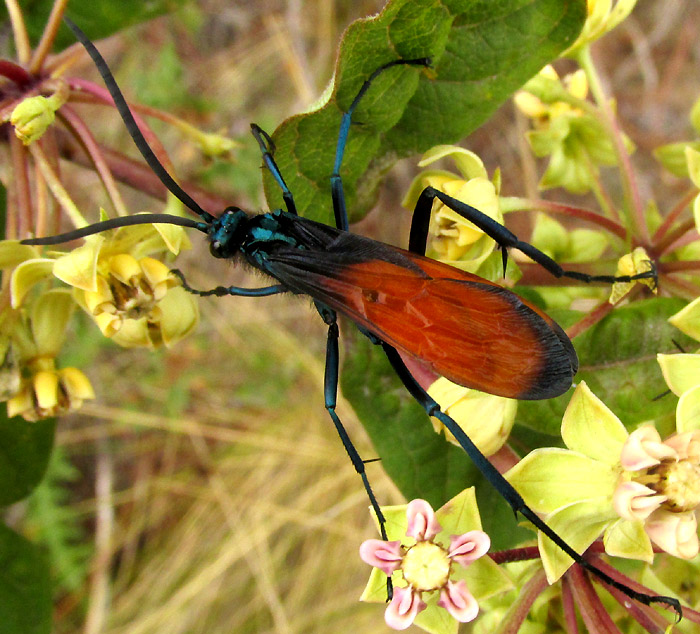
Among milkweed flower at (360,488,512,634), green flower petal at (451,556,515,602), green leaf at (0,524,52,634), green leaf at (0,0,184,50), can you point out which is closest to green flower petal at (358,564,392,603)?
milkweed flower at (360,488,512,634)

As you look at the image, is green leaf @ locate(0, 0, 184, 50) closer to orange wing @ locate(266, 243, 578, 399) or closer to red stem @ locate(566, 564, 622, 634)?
orange wing @ locate(266, 243, 578, 399)

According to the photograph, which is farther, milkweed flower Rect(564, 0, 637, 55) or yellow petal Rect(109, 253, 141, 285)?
milkweed flower Rect(564, 0, 637, 55)

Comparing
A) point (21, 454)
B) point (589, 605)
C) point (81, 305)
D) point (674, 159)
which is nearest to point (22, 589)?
point (21, 454)

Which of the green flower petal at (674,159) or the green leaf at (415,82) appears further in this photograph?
the green flower petal at (674,159)

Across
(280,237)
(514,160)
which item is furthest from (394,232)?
(280,237)

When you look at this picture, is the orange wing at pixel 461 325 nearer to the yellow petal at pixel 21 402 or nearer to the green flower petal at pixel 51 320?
the green flower petal at pixel 51 320

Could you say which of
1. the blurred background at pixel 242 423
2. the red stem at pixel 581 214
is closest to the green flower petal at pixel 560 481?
the red stem at pixel 581 214

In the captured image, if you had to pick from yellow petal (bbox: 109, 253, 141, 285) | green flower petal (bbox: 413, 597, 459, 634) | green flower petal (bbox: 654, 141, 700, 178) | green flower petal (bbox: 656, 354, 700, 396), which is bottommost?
green flower petal (bbox: 413, 597, 459, 634)
